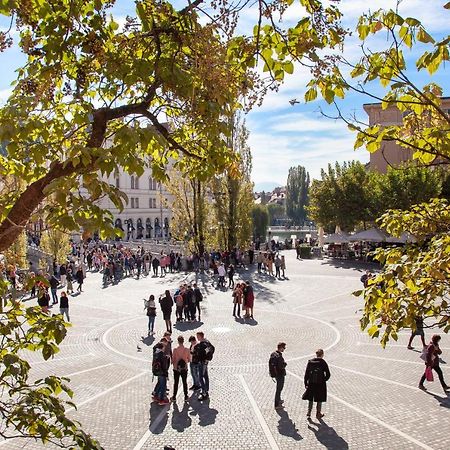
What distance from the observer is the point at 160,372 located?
11047mm

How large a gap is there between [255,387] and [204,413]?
2005mm

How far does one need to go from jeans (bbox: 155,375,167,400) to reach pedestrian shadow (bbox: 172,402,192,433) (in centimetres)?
36

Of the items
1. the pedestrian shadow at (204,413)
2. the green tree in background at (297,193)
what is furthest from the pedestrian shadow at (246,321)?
the green tree in background at (297,193)

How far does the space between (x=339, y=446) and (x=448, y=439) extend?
2.10 metres

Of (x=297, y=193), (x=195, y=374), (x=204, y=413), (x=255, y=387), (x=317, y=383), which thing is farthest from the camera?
(x=297, y=193)

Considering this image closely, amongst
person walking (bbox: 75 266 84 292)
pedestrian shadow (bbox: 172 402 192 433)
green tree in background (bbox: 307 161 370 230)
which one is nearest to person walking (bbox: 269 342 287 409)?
pedestrian shadow (bbox: 172 402 192 433)

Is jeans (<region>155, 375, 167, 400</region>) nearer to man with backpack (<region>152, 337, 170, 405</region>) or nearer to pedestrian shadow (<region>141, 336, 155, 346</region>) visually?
man with backpack (<region>152, 337, 170, 405</region>)

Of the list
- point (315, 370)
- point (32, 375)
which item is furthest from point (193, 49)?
point (32, 375)

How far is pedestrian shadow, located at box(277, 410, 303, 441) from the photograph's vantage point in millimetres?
9578

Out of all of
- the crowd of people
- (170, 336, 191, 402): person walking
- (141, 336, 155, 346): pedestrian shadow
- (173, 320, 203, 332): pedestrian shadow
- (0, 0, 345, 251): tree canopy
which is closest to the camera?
(0, 0, 345, 251): tree canopy

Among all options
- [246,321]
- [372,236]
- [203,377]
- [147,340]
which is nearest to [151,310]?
[147,340]

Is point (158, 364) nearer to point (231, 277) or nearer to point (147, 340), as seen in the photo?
point (147, 340)

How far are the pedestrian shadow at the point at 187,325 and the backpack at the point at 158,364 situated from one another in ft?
22.8

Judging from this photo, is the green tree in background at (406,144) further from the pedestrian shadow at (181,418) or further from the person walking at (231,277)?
the person walking at (231,277)
